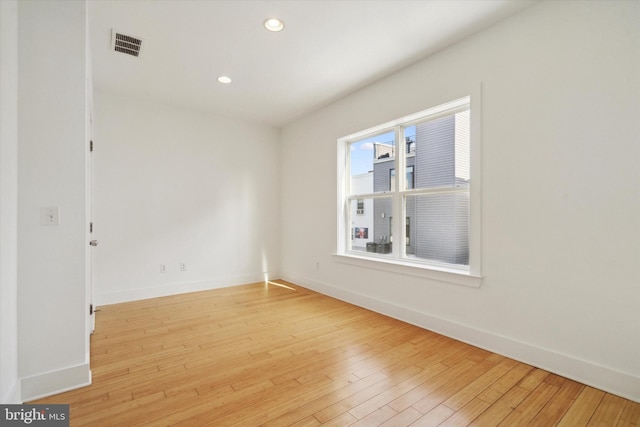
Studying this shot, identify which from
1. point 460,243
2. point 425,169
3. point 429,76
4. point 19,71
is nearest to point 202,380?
point 19,71

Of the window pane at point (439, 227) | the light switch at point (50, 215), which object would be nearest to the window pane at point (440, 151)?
the window pane at point (439, 227)

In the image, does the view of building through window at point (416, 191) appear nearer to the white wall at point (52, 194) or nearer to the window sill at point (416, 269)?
the window sill at point (416, 269)

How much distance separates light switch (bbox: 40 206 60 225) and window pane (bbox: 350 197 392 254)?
10.5ft

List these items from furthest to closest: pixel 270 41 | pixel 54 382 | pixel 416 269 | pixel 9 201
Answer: pixel 416 269, pixel 270 41, pixel 54 382, pixel 9 201

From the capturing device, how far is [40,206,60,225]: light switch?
1.91 m

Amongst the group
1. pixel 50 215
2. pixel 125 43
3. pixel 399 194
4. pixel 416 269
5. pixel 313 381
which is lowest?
pixel 313 381

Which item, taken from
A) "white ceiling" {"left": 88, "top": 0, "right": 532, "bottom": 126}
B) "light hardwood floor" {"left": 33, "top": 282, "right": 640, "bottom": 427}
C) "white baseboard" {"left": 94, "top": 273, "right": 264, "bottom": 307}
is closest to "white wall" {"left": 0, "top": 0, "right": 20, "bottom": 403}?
"light hardwood floor" {"left": 33, "top": 282, "right": 640, "bottom": 427}

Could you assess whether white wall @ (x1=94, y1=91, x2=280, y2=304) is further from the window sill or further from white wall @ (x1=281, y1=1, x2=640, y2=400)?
white wall @ (x1=281, y1=1, x2=640, y2=400)

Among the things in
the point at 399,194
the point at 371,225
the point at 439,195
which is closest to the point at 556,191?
the point at 439,195

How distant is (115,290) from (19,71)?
3.05 metres

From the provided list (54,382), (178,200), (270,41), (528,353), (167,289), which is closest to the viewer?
(54,382)

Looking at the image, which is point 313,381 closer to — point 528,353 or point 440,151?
point 528,353

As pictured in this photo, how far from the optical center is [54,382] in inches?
75.5

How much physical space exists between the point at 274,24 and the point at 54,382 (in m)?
3.15
